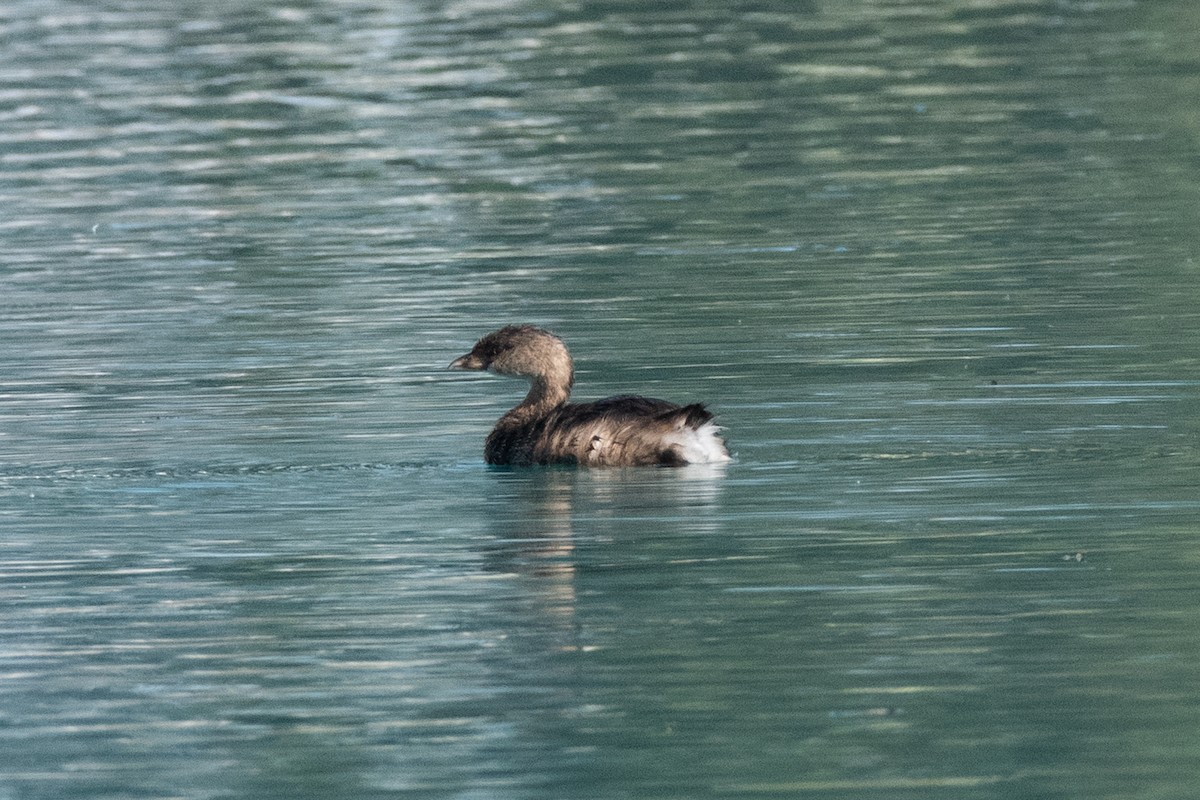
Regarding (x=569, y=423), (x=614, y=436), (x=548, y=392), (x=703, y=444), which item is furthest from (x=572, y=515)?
(x=548, y=392)

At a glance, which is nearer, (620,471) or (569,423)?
(620,471)

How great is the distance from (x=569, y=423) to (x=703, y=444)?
89 centimetres

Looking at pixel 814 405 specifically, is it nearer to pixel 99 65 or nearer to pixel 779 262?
pixel 779 262

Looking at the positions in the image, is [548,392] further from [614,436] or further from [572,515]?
[572,515]

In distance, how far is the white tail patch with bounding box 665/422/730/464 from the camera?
511 inches

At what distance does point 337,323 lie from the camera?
731 inches

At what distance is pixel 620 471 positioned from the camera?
1348cm

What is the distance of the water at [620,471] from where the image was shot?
862 centimetres

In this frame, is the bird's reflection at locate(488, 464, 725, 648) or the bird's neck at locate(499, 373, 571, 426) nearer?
the bird's reflection at locate(488, 464, 725, 648)

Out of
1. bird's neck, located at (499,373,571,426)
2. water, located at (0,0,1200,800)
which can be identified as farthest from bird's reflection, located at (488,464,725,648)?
bird's neck, located at (499,373,571,426)

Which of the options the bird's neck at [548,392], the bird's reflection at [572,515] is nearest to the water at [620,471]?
the bird's reflection at [572,515]

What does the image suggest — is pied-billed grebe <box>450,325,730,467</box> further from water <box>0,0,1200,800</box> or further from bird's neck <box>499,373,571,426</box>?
water <box>0,0,1200,800</box>

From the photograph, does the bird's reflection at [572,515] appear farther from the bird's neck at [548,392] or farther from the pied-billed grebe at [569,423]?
the bird's neck at [548,392]

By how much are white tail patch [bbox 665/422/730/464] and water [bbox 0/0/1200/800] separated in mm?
120
